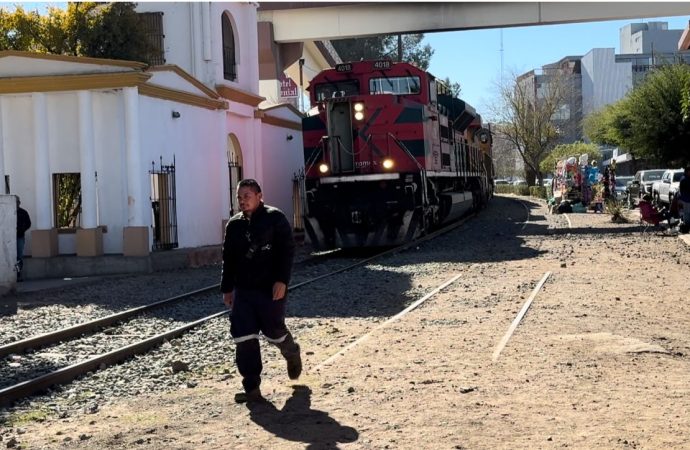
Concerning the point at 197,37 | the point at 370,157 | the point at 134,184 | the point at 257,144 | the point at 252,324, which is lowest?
the point at 252,324

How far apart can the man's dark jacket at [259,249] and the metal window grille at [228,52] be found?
17941 millimetres

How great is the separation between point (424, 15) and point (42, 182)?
1655 cm

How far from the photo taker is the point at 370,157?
19625 mm

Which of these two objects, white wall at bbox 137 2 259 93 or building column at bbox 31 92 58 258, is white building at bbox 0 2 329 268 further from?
white wall at bbox 137 2 259 93

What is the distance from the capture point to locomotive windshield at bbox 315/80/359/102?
20.5 meters

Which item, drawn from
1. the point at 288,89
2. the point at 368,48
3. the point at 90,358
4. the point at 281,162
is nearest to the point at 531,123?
the point at 368,48

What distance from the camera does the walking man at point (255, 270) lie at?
6738 mm

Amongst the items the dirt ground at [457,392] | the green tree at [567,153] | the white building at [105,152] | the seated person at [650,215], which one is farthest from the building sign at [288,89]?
the dirt ground at [457,392]

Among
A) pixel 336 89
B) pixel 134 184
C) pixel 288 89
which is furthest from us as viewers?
pixel 288 89

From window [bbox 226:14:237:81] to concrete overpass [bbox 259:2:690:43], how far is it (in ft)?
24.2

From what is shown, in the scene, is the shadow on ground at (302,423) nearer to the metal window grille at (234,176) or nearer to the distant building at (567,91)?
the metal window grille at (234,176)

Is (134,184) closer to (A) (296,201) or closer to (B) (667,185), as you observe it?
(A) (296,201)

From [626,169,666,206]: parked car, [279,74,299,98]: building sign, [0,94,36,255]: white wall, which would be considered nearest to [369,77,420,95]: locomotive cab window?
[0,94,36,255]: white wall

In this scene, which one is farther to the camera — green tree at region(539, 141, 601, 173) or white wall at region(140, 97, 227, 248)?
green tree at region(539, 141, 601, 173)
